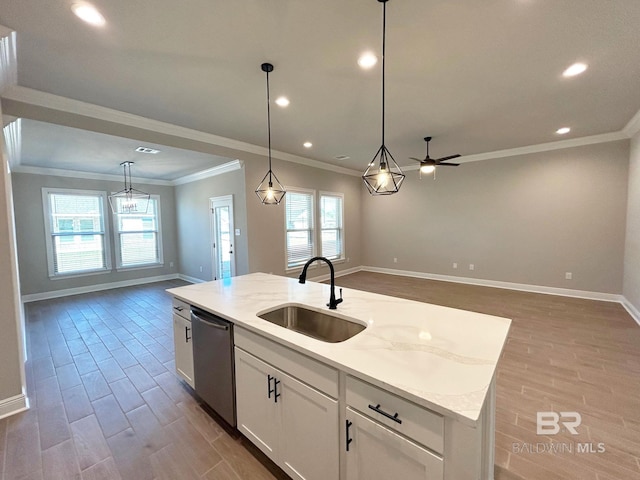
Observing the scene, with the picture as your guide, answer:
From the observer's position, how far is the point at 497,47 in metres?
2.18

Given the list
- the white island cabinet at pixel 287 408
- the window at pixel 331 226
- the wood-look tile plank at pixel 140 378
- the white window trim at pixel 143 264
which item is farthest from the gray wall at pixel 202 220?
the white island cabinet at pixel 287 408

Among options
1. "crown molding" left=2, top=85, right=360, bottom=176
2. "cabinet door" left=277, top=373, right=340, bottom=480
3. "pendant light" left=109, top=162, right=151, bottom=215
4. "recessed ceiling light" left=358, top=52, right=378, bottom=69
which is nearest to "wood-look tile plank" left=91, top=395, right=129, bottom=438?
"cabinet door" left=277, top=373, right=340, bottom=480

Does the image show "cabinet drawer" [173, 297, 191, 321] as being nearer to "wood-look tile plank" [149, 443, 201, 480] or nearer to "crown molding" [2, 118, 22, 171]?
"wood-look tile plank" [149, 443, 201, 480]

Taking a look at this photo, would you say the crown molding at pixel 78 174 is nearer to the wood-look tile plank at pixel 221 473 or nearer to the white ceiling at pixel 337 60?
the white ceiling at pixel 337 60

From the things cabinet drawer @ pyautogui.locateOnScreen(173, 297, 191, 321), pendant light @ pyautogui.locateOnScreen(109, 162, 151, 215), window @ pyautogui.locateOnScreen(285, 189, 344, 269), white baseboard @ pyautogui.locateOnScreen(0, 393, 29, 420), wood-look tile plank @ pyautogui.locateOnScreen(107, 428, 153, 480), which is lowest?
wood-look tile plank @ pyautogui.locateOnScreen(107, 428, 153, 480)

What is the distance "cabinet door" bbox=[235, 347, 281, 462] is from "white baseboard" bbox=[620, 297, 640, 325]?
5141mm

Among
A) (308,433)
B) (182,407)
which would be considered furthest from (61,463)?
(308,433)

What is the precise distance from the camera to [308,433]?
132cm

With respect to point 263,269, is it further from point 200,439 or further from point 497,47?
point 497,47

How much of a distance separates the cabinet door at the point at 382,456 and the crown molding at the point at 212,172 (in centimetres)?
470

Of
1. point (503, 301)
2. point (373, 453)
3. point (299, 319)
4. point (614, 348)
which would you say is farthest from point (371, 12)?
point (503, 301)

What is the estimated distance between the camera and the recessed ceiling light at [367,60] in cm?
228

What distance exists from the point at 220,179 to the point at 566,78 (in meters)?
5.42

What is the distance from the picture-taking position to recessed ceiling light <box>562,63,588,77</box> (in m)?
2.44
